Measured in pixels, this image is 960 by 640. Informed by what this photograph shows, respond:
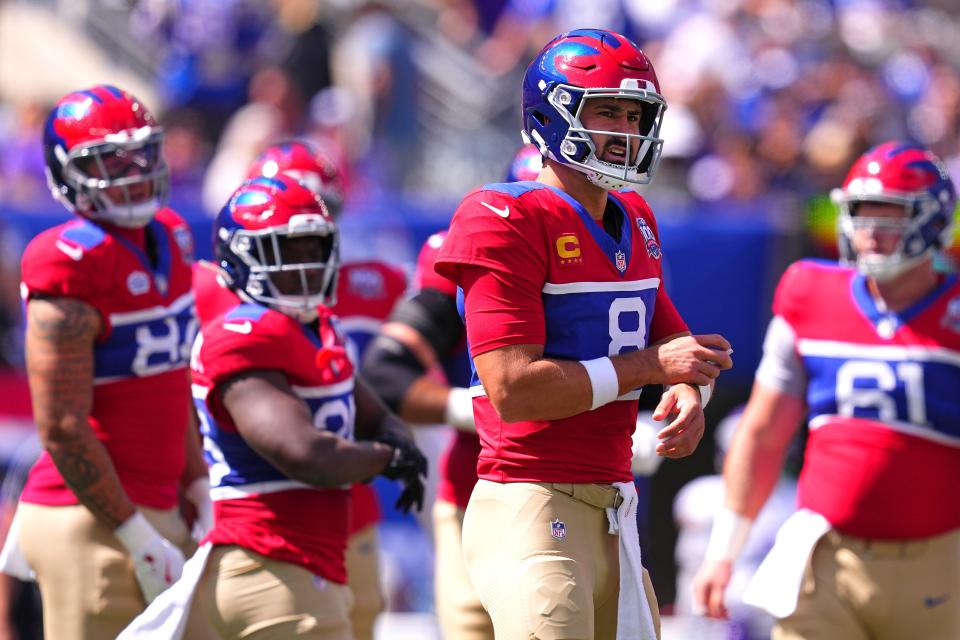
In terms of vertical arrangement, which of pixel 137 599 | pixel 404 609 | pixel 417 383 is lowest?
pixel 404 609

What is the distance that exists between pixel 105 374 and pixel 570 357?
1680 millimetres

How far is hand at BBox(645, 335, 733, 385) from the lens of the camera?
11.9ft

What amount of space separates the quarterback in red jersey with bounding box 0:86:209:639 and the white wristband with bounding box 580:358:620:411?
1697mm

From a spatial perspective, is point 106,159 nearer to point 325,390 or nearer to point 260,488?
point 325,390

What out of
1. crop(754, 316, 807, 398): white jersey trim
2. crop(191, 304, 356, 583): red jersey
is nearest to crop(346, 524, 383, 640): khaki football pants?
crop(191, 304, 356, 583): red jersey

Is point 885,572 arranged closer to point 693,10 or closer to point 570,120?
point 570,120

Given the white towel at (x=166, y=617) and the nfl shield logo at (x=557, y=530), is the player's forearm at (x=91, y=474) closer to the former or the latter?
the white towel at (x=166, y=617)

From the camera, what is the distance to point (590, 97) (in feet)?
12.3

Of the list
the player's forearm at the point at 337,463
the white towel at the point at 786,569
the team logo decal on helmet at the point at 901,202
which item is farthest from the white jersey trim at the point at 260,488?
the team logo decal on helmet at the point at 901,202

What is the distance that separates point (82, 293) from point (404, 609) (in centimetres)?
369

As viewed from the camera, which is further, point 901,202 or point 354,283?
point 354,283

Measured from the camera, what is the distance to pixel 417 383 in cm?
530

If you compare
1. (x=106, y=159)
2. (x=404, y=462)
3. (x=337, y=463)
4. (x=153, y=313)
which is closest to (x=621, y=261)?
(x=337, y=463)

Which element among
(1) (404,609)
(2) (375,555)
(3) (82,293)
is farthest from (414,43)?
(3) (82,293)
